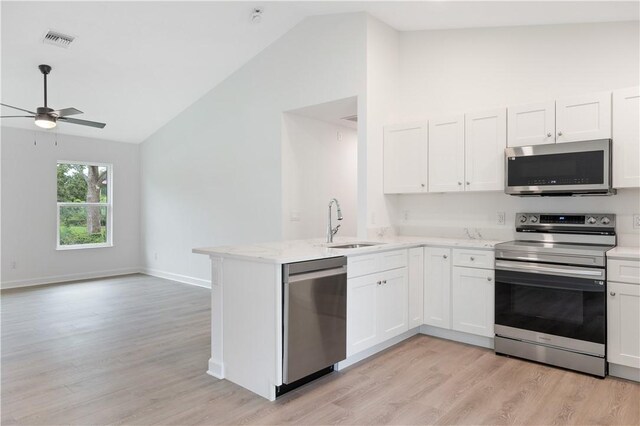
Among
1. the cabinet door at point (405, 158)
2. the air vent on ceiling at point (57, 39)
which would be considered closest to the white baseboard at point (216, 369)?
the cabinet door at point (405, 158)

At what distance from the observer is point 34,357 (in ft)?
10.9

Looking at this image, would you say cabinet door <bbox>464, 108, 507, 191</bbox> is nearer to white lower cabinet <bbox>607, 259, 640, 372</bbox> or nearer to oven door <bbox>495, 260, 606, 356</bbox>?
oven door <bbox>495, 260, 606, 356</bbox>

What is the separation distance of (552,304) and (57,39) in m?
5.26

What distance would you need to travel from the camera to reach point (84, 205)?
7016 millimetres

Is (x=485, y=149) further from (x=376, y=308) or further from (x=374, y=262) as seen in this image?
(x=376, y=308)

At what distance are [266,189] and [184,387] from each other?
2.78m

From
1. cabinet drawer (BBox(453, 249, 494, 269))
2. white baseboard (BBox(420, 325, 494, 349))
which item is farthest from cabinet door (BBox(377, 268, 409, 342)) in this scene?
cabinet drawer (BBox(453, 249, 494, 269))

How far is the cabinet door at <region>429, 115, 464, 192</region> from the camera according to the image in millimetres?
3855

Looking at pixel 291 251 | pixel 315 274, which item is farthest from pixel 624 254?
pixel 291 251

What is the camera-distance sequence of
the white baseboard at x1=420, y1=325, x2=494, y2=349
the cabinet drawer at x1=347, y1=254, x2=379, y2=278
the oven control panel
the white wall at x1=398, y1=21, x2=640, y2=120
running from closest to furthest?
the cabinet drawer at x1=347, y1=254, x2=379, y2=278
the oven control panel
the white wall at x1=398, y1=21, x2=640, y2=120
the white baseboard at x1=420, y1=325, x2=494, y2=349

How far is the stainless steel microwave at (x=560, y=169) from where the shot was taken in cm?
306

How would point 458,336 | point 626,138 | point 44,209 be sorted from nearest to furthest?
1. point 626,138
2. point 458,336
3. point 44,209

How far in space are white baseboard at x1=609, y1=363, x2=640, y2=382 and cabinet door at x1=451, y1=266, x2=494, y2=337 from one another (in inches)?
32.4

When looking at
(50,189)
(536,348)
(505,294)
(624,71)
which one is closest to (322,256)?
(505,294)
